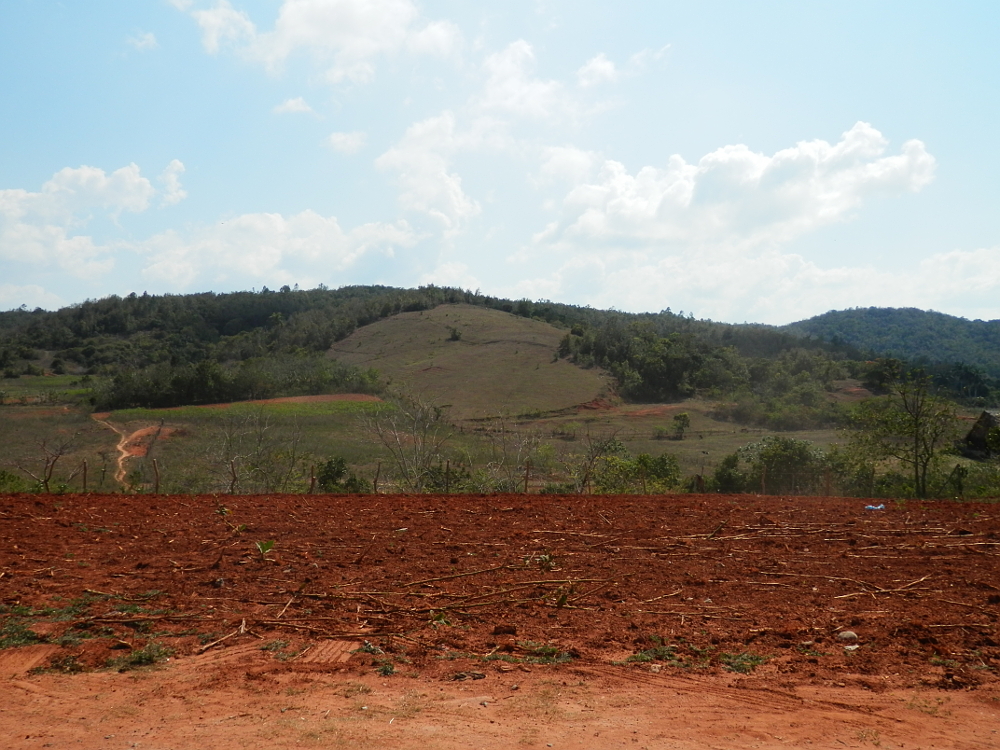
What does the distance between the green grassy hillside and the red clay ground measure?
3032 cm

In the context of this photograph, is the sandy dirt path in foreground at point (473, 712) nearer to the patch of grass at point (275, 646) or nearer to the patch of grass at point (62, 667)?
the patch of grass at point (62, 667)

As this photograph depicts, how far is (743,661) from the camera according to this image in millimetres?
5129

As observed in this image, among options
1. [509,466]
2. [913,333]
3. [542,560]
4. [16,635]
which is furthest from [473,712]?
[913,333]

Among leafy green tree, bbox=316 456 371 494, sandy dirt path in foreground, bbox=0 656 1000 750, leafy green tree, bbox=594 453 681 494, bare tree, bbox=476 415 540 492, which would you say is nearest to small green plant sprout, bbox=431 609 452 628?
sandy dirt path in foreground, bbox=0 656 1000 750

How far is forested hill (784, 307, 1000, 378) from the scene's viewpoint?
84.9 meters

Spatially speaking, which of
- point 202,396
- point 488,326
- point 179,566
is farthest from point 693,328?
point 179,566

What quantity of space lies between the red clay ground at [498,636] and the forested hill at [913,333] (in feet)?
237

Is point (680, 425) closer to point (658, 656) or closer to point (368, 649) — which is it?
point (658, 656)

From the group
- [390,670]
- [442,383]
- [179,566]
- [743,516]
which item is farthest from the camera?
[442,383]

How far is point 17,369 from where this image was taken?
205 feet

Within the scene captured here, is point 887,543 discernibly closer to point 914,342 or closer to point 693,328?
point 693,328

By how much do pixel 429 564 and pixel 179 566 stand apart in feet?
8.88

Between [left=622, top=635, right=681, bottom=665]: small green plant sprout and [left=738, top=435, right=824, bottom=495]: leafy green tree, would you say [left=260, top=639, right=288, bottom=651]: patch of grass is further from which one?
[left=738, top=435, right=824, bottom=495]: leafy green tree

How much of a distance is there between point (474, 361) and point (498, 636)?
55688mm
